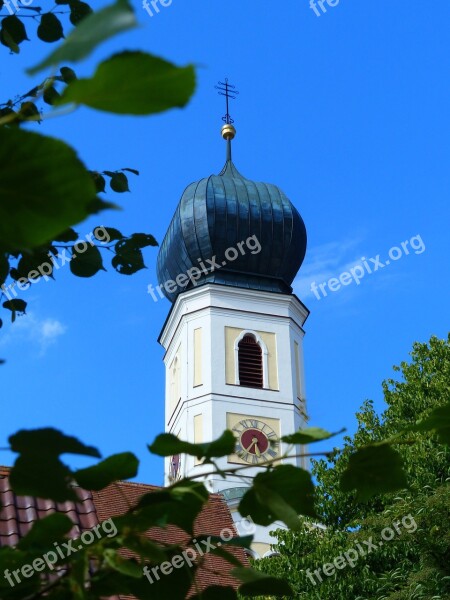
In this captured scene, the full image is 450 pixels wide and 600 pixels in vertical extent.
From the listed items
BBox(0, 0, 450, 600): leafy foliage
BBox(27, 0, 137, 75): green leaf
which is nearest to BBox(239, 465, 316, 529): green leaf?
BBox(0, 0, 450, 600): leafy foliage

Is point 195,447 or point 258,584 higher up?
point 195,447

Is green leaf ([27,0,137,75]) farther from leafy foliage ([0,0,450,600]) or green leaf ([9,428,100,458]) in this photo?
green leaf ([9,428,100,458])

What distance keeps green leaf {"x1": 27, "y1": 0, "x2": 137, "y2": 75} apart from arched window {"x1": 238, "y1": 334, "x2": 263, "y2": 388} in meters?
29.0

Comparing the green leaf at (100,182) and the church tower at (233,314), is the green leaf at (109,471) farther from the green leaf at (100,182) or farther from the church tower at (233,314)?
the church tower at (233,314)

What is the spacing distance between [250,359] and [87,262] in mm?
28214

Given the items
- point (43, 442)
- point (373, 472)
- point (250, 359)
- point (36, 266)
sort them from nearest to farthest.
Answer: point (43, 442)
point (373, 472)
point (36, 266)
point (250, 359)

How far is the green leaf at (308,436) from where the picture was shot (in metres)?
1.05

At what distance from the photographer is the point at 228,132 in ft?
121

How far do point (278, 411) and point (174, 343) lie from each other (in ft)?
15.2

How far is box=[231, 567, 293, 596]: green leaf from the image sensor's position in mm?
1097

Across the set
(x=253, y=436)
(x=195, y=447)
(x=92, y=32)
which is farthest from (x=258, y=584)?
(x=253, y=436)

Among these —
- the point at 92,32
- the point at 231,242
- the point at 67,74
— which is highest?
the point at 231,242

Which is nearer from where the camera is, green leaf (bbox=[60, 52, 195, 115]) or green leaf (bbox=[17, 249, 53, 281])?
green leaf (bbox=[60, 52, 195, 115])

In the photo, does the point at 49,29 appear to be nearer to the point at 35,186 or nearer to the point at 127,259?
the point at 127,259
